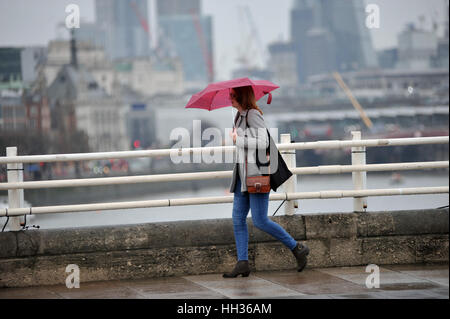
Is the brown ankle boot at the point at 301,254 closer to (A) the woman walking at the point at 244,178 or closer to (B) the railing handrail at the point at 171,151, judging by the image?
(A) the woman walking at the point at 244,178

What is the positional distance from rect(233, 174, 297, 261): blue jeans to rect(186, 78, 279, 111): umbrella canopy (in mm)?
676

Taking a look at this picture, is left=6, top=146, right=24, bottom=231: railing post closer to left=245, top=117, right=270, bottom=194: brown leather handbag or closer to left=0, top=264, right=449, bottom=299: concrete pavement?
left=0, top=264, right=449, bottom=299: concrete pavement

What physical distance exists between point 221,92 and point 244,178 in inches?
31.3

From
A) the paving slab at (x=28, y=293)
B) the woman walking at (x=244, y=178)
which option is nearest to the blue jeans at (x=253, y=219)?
the woman walking at (x=244, y=178)

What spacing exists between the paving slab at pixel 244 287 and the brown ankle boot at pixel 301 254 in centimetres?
34

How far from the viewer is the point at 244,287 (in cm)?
580

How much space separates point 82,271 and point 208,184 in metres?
97.4

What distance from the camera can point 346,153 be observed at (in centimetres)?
10694

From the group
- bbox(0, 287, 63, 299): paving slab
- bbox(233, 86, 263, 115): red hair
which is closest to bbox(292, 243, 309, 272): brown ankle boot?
bbox(233, 86, 263, 115): red hair


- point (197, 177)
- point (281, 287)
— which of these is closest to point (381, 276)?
point (281, 287)

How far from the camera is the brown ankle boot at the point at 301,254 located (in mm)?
6176
